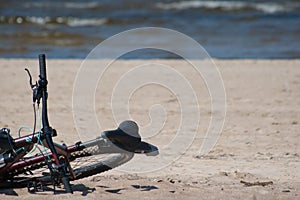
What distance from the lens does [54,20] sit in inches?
889

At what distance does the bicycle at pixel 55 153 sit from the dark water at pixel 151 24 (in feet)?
28.2

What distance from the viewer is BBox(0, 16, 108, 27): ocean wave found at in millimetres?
21578

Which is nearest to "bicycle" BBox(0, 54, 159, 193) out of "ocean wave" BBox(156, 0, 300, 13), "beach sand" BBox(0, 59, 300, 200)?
"beach sand" BBox(0, 59, 300, 200)

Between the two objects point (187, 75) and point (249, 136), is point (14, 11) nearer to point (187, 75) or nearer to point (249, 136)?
point (187, 75)

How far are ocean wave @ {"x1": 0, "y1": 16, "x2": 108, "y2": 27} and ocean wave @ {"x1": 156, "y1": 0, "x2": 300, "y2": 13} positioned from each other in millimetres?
3928

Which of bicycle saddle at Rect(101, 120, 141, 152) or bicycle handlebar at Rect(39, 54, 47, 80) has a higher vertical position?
bicycle handlebar at Rect(39, 54, 47, 80)

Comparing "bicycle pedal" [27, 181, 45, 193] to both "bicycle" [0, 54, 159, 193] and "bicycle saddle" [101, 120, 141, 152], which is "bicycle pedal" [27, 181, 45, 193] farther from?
Answer: "bicycle saddle" [101, 120, 141, 152]

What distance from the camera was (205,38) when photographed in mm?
17375

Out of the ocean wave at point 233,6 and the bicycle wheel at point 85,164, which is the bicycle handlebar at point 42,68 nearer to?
the bicycle wheel at point 85,164

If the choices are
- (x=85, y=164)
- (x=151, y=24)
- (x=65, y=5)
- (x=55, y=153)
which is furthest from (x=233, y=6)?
(x=55, y=153)

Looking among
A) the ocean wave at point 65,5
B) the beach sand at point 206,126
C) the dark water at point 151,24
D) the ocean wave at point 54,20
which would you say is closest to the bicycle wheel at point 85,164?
the beach sand at point 206,126

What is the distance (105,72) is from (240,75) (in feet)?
7.40

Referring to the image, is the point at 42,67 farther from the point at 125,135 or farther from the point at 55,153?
the point at 125,135

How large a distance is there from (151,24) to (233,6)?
5.09m
